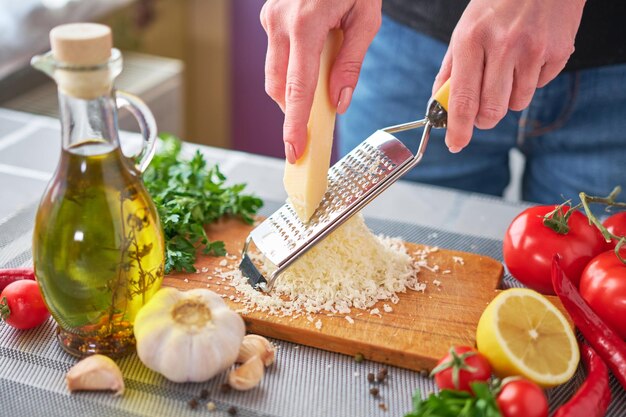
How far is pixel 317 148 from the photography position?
121 centimetres

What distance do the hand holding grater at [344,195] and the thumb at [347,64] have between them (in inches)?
4.3

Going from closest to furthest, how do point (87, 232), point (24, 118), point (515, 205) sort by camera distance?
point (87, 232)
point (515, 205)
point (24, 118)

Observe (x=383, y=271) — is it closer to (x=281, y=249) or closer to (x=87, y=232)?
(x=281, y=249)

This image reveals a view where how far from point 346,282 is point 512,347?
1.01 feet

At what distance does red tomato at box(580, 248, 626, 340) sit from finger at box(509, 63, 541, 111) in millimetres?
270

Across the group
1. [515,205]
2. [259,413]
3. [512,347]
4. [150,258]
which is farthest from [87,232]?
[515,205]

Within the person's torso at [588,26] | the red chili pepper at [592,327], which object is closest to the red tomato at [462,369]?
the red chili pepper at [592,327]

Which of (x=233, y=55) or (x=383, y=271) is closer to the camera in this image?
(x=383, y=271)

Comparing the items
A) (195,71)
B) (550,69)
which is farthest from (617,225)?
(195,71)

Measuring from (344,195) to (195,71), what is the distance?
8.15 ft

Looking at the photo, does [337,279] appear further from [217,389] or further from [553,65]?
[553,65]

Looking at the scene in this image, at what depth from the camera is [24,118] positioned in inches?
76.8

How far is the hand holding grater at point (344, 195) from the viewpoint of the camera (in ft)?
3.98

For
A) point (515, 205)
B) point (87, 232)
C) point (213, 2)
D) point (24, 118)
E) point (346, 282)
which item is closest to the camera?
point (87, 232)
